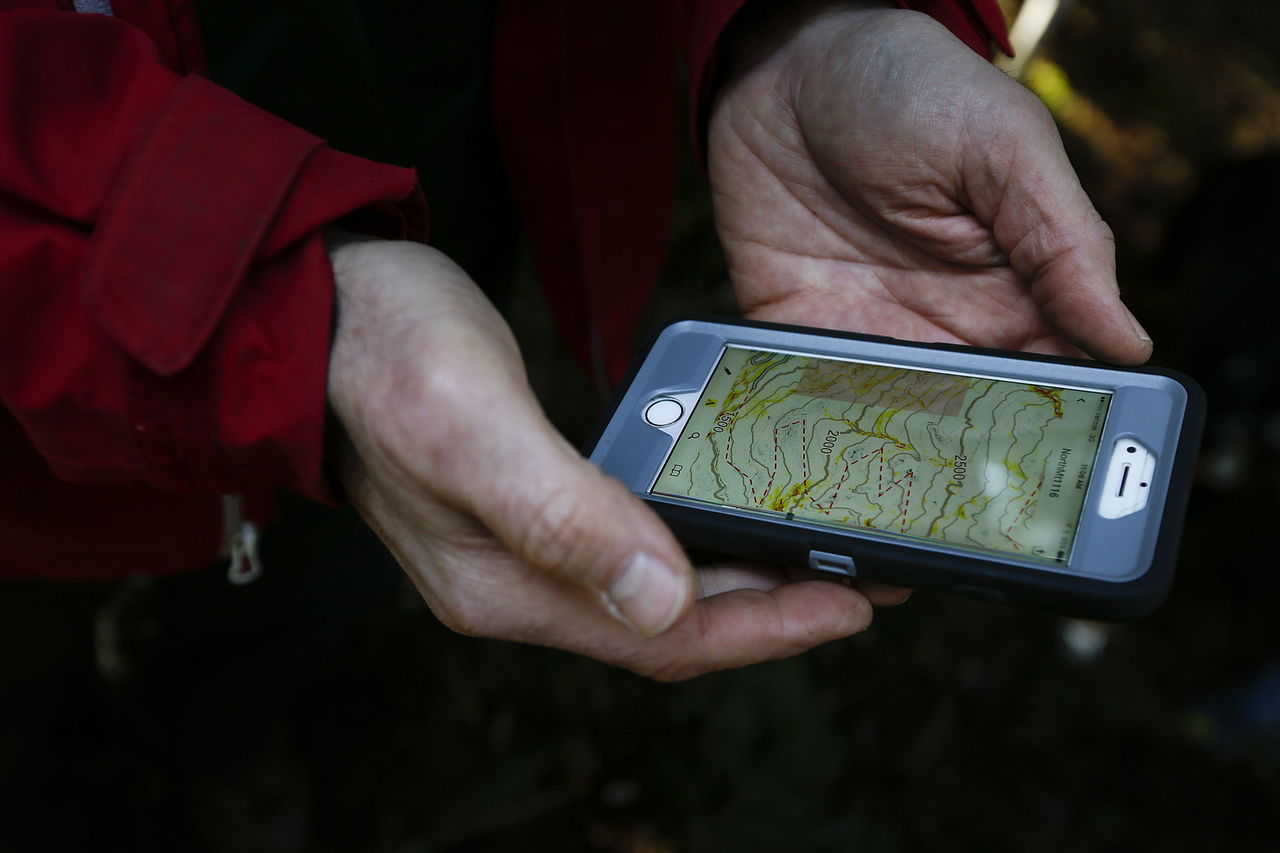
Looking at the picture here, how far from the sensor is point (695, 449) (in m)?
1.16

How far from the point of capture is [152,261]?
2.63 feet

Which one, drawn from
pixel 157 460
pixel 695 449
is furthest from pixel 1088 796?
pixel 157 460

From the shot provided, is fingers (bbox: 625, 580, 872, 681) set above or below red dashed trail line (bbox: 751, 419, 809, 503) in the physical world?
below

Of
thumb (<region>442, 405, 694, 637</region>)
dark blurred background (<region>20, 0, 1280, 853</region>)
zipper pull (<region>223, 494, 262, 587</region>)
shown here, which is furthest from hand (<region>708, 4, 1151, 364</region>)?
zipper pull (<region>223, 494, 262, 587</region>)

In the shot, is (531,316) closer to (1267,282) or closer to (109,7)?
(109,7)

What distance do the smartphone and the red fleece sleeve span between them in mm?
403

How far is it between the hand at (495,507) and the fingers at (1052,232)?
426 mm

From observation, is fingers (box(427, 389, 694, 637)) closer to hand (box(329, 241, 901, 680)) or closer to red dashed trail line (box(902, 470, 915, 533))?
hand (box(329, 241, 901, 680))

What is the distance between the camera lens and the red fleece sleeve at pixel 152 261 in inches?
31.4

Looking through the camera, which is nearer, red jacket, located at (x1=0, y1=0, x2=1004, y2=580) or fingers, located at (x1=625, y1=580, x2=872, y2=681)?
red jacket, located at (x1=0, y1=0, x2=1004, y2=580)

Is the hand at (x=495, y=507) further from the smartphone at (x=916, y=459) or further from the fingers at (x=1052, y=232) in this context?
the fingers at (x=1052, y=232)

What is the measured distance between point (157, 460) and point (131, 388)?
0.07m

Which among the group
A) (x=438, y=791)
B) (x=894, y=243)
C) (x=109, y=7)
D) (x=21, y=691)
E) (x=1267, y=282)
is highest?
(x=109, y=7)

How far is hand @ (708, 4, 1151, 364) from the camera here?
118 cm
